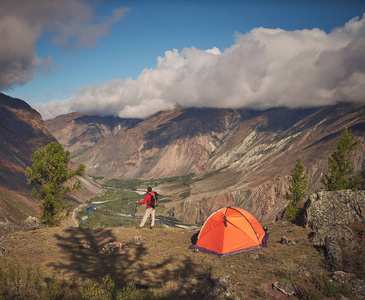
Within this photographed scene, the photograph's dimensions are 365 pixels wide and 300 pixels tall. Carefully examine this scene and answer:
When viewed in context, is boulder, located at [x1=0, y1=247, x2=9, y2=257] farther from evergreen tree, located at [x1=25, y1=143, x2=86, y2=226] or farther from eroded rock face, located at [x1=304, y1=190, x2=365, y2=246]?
eroded rock face, located at [x1=304, y1=190, x2=365, y2=246]

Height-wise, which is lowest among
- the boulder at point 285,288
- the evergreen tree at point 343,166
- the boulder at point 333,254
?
the boulder at point 285,288

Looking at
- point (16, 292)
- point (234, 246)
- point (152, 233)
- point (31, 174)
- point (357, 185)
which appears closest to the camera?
point (16, 292)

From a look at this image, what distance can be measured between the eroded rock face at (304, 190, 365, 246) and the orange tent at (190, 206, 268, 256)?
14.9ft

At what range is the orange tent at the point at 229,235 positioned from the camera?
726 inches

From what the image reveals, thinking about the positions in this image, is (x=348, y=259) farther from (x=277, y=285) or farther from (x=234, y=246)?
(x=234, y=246)

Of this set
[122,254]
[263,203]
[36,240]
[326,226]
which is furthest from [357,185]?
[263,203]

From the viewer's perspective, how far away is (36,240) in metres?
17.9

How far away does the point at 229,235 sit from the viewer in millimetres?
19016

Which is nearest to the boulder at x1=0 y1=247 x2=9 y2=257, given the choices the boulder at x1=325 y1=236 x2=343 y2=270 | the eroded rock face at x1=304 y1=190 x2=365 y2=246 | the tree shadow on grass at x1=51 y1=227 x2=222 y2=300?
the tree shadow on grass at x1=51 y1=227 x2=222 y2=300

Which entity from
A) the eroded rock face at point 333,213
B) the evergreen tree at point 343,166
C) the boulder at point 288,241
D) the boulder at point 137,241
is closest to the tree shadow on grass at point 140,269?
the boulder at point 137,241

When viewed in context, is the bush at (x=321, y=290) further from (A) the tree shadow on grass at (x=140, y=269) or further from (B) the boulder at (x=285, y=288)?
(A) the tree shadow on grass at (x=140, y=269)

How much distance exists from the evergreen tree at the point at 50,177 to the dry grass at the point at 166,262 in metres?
6.34

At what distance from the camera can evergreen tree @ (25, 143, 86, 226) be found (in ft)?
83.9

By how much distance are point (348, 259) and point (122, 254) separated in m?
14.4
